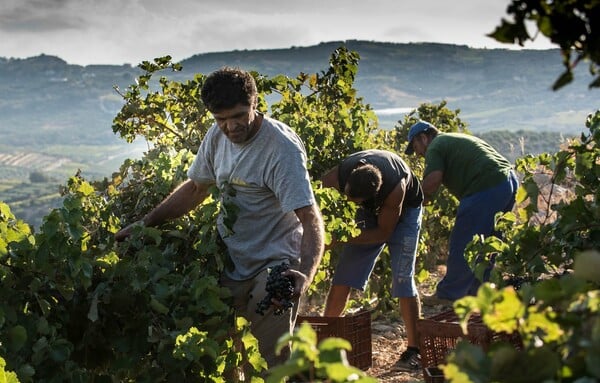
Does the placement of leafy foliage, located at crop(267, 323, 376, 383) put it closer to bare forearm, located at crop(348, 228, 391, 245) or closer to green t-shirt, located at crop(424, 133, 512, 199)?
bare forearm, located at crop(348, 228, 391, 245)

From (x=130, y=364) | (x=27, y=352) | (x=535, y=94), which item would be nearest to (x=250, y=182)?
(x=130, y=364)

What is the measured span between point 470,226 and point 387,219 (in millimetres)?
1159

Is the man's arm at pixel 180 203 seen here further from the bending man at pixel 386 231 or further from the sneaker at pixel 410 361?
the sneaker at pixel 410 361

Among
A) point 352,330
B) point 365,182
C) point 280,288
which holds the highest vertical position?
point 365,182

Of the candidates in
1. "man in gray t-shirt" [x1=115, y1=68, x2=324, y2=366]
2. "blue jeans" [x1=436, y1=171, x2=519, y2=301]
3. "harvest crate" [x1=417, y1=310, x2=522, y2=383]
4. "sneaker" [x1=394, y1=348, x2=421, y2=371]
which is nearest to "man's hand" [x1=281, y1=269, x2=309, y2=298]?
"man in gray t-shirt" [x1=115, y1=68, x2=324, y2=366]

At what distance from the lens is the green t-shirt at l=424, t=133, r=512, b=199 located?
6.15 metres

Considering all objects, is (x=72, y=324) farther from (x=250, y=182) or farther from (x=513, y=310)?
(x=513, y=310)

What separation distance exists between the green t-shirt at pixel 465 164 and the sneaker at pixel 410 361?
129 centimetres

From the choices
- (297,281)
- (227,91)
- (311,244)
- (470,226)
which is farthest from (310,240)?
(470,226)

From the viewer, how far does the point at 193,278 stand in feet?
12.1

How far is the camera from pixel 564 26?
4.17 feet

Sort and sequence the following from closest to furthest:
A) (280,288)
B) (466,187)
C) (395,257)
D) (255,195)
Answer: (280,288) < (255,195) < (395,257) < (466,187)

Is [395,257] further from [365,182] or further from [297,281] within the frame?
[297,281]

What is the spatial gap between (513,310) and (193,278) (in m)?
2.48
